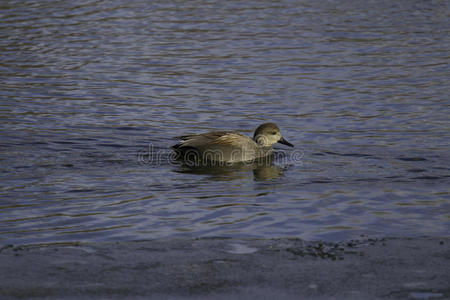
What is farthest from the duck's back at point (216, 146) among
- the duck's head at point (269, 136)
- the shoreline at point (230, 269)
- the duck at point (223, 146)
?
the shoreline at point (230, 269)

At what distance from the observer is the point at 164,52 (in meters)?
19.3

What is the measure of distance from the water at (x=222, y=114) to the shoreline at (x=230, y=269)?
45cm

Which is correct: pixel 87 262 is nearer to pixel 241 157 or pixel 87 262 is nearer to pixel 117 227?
pixel 117 227

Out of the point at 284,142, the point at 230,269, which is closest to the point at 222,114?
the point at 284,142

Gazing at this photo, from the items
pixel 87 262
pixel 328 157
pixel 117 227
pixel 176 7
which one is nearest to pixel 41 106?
pixel 328 157

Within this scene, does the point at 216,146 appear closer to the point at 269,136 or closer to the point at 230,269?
the point at 269,136

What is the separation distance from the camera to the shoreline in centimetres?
600

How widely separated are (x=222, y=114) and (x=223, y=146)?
273cm

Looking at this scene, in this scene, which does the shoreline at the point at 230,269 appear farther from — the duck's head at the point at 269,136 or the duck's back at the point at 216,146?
the duck's head at the point at 269,136

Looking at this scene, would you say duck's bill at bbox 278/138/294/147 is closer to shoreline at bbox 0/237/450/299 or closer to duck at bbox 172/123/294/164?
duck at bbox 172/123/294/164

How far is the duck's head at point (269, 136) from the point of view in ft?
39.6

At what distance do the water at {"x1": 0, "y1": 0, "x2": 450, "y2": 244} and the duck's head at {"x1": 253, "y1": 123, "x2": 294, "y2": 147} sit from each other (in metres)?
0.33

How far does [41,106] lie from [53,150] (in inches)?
126

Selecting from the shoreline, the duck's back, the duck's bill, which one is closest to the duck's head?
the duck's bill
